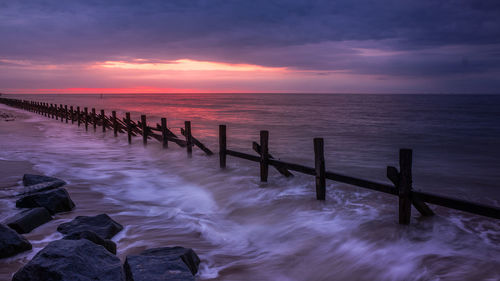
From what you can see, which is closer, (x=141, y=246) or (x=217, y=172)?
(x=141, y=246)

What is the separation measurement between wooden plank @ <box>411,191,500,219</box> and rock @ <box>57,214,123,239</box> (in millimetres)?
4806

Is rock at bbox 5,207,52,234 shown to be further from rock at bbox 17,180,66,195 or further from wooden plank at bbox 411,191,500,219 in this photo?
wooden plank at bbox 411,191,500,219

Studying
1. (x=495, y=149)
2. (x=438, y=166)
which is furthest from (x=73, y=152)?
(x=495, y=149)

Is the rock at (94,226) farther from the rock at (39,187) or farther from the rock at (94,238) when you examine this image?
the rock at (39,187)

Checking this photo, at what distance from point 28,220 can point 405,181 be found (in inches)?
236

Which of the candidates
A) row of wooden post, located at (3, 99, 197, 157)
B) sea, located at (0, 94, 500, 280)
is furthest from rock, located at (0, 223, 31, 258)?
row of wooden post, located at (3, 99, 197, 157)

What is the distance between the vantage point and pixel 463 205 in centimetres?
467

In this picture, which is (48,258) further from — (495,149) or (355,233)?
(495,149)

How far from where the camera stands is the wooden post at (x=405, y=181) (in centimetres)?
527

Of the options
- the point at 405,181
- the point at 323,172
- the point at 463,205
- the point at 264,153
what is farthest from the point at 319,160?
the point at 463,205

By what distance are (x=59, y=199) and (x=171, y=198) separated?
2509 millimetres

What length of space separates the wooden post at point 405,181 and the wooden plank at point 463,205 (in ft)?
0.55

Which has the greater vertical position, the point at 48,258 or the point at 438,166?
the point at 48,258

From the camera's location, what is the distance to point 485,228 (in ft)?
20.0
